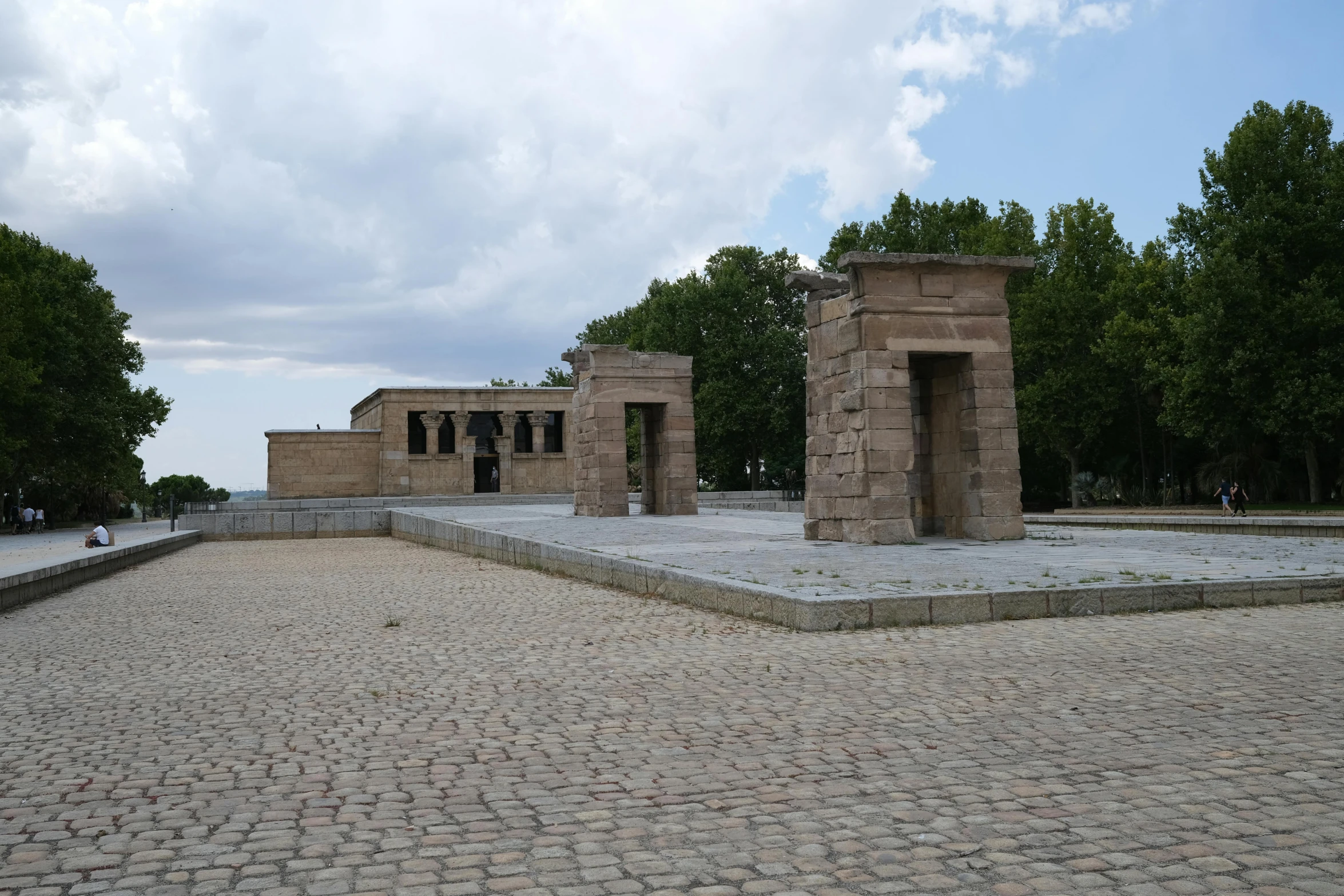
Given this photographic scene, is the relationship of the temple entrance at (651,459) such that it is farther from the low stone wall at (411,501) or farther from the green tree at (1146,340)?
the green tree at (1146,340)

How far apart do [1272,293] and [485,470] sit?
110 feet

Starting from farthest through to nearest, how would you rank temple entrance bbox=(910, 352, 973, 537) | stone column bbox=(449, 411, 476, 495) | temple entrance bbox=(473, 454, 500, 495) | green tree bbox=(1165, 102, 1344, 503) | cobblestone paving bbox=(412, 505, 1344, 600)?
temple entrance bbox=(473, 454, 500, 495) < stone column bbox=(449, 411, 476, 495) < green tree bbox=(1165, 102, 1344, 503) < temple entrance bbox=(910, 352, 973, 537) < cobblestone paving bbox=(412, 505, 1344, 600)

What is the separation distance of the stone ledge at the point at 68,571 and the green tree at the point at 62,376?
49.2ft

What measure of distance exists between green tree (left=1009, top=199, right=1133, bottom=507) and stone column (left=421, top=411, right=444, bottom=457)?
25005mm

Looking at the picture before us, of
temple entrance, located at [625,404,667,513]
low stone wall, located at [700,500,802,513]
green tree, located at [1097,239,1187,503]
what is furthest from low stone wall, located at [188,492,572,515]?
green tree, located at [1097,239,1187,503]

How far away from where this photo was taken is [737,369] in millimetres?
54562

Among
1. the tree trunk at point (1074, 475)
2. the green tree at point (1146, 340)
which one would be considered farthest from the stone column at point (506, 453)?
the green tree at point (1146, 340)

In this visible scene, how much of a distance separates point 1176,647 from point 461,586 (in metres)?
9.12

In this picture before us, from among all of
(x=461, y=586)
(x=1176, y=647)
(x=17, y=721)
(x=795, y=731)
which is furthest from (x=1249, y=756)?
(x=461, y=586)

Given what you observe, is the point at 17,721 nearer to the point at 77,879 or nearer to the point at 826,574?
the point at 77,879

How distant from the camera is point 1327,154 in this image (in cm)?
3556

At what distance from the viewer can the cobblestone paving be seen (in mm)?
10641

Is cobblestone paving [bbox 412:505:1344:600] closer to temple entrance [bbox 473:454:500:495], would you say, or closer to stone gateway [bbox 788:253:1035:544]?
stone gateway [bbox 788:253:1035:544]

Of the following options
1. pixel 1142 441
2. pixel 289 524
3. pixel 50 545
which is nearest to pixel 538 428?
pixel 289 524
